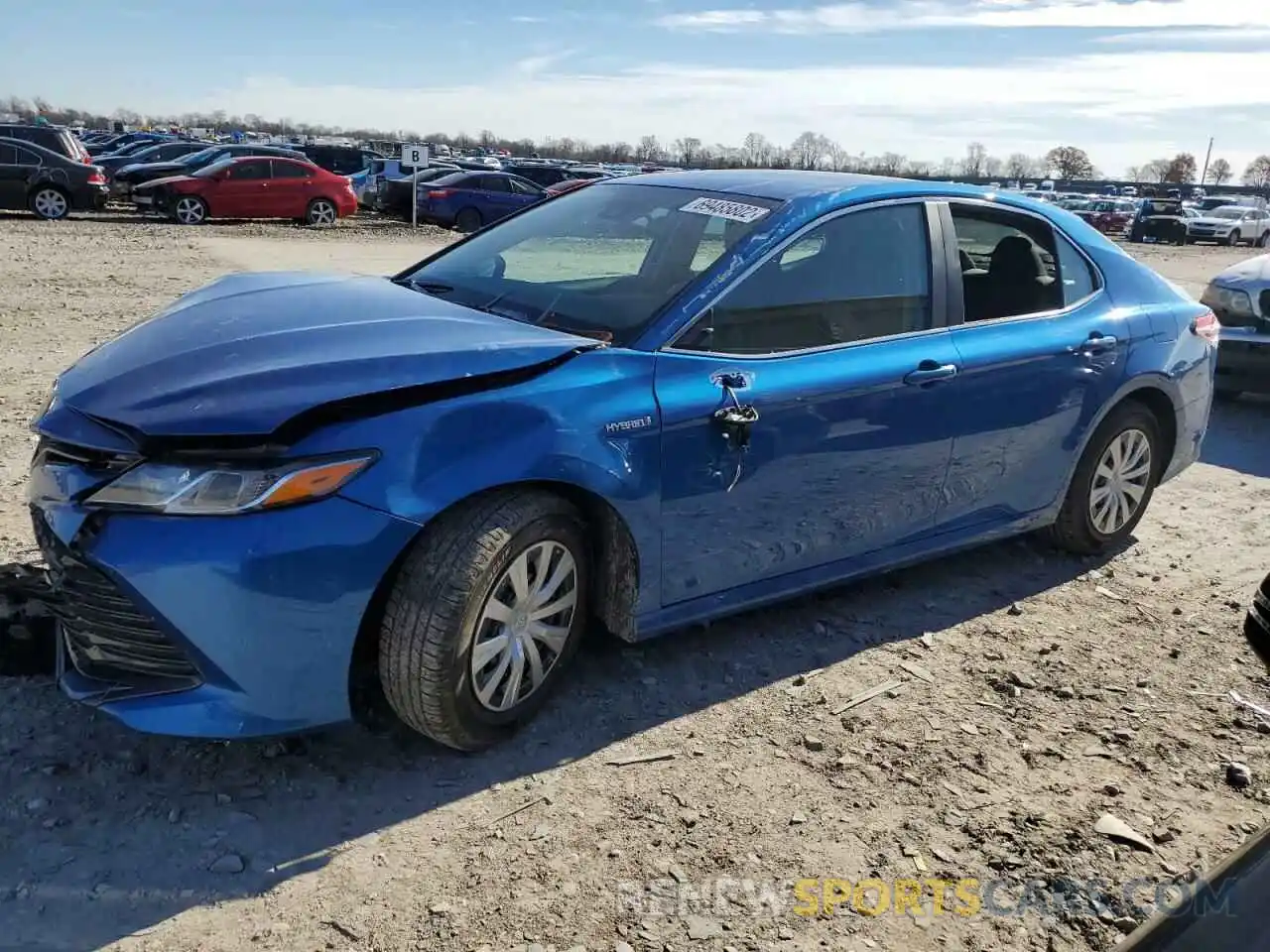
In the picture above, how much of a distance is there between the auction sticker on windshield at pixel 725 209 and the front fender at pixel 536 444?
809mm

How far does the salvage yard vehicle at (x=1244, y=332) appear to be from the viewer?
819 cm

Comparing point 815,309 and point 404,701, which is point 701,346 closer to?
point 815,309

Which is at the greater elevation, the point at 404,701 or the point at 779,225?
the point at 779,225

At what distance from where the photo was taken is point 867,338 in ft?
12.7

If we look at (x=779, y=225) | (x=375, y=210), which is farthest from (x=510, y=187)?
(x=779, y=225)

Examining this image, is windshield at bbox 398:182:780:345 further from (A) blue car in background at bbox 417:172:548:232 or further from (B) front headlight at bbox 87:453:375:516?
(A) blue car in background at bbox 417:172:548:232

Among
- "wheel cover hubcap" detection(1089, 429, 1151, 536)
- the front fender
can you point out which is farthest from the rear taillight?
the front fender

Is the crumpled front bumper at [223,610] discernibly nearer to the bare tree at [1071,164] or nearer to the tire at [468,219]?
the tire at [468,219]

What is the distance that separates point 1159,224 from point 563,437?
35.3 m

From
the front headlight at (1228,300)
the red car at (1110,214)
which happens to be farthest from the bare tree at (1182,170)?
the front headlight at (1228,300)

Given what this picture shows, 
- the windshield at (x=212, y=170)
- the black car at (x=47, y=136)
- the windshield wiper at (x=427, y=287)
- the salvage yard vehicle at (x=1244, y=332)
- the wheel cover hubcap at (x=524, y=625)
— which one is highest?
the black car at (x=47, y=136)

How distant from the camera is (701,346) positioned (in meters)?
3.43

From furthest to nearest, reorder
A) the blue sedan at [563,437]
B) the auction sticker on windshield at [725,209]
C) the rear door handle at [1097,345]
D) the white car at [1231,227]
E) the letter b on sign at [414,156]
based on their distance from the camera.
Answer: the white car at [1231,227], the letter b on sign at [414,156], the rear door handle at [1097,345], the auction sticker on windshield at [725,209], the blue sedan at [563,437]

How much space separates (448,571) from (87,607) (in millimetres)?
927
